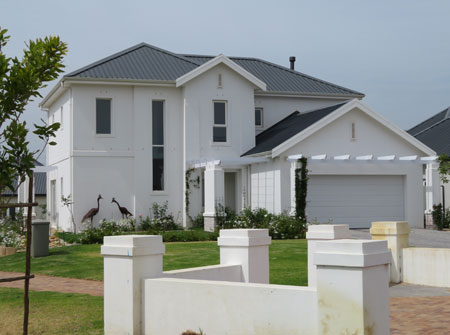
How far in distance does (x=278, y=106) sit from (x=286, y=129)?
370 centimetres

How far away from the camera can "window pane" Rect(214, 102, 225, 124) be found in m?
28.6

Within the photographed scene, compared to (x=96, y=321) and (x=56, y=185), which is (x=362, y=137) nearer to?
(x=56, y=185)


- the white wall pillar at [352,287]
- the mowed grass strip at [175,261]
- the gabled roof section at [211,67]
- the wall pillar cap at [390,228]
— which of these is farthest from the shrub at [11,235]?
the white wall pillar at [352,287]

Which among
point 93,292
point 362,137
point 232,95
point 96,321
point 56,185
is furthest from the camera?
point 56,185

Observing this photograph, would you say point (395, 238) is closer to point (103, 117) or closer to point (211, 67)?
point (211, 67)

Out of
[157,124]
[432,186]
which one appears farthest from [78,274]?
[432,186]

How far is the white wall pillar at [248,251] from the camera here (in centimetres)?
988

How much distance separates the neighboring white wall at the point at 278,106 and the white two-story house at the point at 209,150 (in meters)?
1.84

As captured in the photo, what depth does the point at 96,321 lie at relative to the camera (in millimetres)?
9336

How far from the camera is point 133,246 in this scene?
324 inches

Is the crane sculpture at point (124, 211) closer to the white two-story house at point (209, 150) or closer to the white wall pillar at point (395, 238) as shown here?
the white two-story house at point (209, 150)

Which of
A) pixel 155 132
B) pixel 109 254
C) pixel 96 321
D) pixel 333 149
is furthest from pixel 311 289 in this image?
pixel 155 132

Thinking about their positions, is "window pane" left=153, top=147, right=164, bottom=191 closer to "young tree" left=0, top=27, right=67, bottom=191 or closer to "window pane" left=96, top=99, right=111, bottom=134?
"window pane" left=96, top=99, right=111, bottom=134

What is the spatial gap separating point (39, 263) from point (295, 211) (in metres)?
10.7
